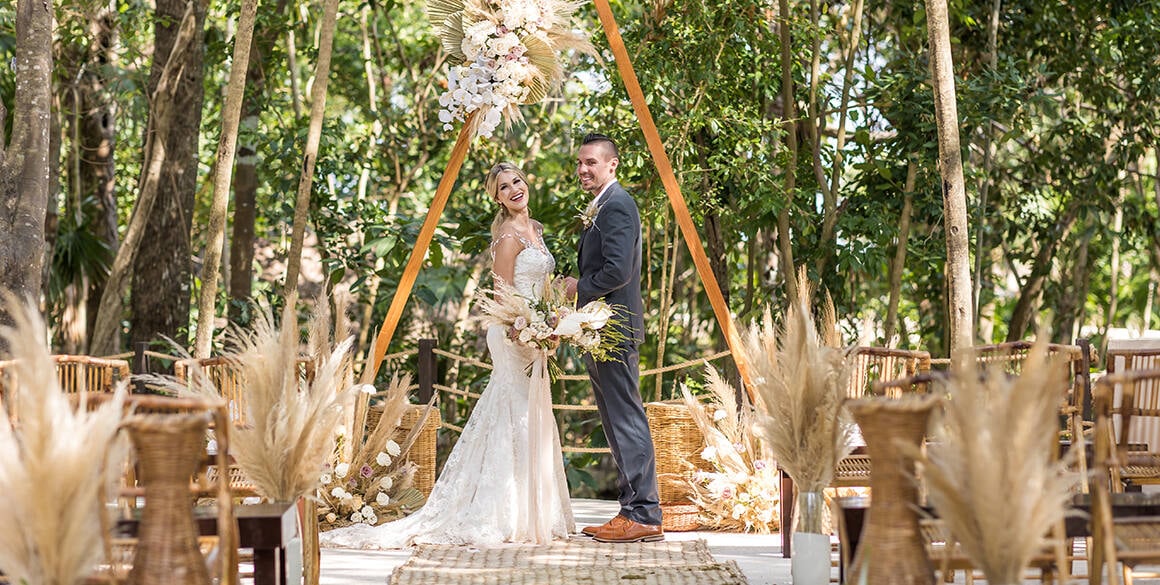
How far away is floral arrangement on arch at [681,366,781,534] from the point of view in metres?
6.18

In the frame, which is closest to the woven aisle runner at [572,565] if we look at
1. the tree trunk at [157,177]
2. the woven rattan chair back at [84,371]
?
the woven rattan chair back at [84,371]

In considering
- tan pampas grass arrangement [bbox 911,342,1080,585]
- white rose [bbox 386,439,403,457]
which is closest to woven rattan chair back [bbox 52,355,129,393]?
white rose [bbox 386,439,403,457]

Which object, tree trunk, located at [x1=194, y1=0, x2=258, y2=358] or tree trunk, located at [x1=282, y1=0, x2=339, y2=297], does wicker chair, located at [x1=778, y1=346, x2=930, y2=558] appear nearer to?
tree trunk, located at [x1=194, y1=0, x2=258, y2=358]

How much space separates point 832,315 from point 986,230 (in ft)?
14.6

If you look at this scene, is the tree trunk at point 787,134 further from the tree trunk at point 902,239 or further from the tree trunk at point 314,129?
the tree trunk at point 314,129

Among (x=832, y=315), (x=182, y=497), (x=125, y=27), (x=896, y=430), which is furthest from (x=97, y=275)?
(x=896, y=430)

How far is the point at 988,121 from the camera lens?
8.20 metres

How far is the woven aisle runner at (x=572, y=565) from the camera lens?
463 cm

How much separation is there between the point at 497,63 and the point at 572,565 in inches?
89.2

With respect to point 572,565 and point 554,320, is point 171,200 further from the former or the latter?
point 572,565

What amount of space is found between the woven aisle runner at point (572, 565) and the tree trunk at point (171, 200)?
14.2 ft

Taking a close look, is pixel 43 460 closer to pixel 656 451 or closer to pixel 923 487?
pixel 923 487

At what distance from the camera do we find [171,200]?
9133mm

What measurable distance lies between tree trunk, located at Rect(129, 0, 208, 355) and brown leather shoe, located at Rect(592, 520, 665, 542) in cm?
449
